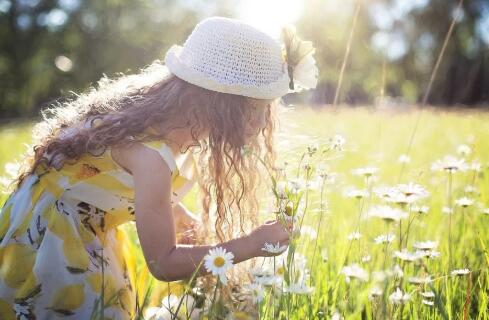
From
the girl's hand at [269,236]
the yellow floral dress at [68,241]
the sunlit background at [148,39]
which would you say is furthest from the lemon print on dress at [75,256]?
the sunlit background at [148,39]

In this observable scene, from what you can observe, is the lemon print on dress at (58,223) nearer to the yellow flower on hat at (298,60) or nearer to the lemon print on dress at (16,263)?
the lemon print on dress at (16,263)

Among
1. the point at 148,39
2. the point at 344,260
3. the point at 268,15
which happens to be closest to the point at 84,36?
the point at 148,39

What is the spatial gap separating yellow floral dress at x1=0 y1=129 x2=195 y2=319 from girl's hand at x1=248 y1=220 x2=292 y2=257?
0.33 m

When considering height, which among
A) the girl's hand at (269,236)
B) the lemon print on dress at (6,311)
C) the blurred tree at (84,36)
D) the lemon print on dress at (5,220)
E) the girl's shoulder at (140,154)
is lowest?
the lemon print on dress at (6,311)

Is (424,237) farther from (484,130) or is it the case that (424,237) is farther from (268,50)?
(484,130)

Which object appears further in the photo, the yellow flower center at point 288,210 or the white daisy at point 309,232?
the white daisy at point 309,232

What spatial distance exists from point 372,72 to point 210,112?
3226 cm

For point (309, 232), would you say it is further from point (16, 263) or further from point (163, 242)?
point (16, 263)

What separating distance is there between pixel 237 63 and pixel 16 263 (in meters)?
0.89

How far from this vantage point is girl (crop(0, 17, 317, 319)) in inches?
69.8

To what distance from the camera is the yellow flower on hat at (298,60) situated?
196cm

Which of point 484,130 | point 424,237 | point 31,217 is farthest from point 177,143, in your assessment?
point 484,130

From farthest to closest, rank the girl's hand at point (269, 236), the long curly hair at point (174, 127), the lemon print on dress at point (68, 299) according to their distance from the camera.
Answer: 1. the long curly hair at point (174, 127)
2. the lemon print on dress at point (68, 299)
3. the girl's hand at point (269, 236)

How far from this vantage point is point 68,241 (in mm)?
1862
